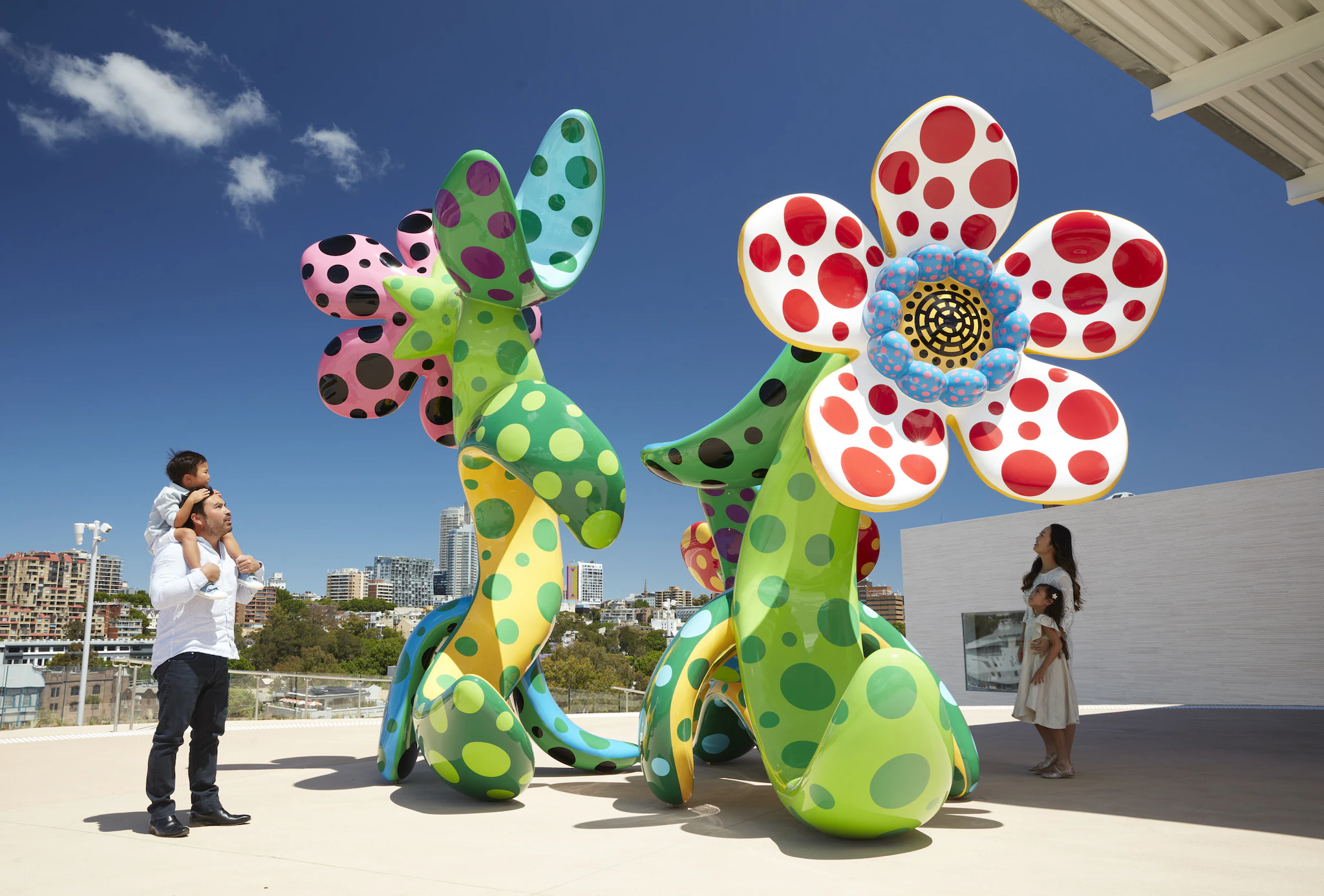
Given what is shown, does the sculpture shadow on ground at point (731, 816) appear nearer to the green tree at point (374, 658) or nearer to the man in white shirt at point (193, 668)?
the man in white shirt at point (193, 668)

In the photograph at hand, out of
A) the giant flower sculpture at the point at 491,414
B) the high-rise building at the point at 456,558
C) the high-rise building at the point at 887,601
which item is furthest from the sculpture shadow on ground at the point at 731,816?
the high-rise building at the point at 456,558

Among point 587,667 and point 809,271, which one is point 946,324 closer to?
point 809,271

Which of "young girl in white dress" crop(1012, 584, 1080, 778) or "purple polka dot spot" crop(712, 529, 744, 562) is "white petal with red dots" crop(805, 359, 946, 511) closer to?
"purple polka dot spot" crop(712, 529, 744, 562)

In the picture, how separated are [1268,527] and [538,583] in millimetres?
15895

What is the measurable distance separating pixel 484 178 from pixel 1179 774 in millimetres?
6298

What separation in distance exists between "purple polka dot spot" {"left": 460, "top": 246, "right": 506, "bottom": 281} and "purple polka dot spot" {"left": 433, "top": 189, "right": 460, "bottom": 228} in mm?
199

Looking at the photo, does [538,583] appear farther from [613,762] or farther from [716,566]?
[716,566]

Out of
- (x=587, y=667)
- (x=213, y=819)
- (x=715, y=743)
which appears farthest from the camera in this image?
(x=587, y=667)

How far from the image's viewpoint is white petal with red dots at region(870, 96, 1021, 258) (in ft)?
14.4

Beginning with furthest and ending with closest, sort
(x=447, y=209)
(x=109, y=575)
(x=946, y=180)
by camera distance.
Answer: (x=109, y=575) < (x=447, y=209) < (x=946, y=180)

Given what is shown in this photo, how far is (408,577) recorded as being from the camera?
17025 cm

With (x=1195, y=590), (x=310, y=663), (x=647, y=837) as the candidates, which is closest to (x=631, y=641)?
(x=310, y=663)

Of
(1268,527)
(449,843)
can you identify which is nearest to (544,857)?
(449,843)

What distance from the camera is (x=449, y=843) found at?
3982 millimetres
